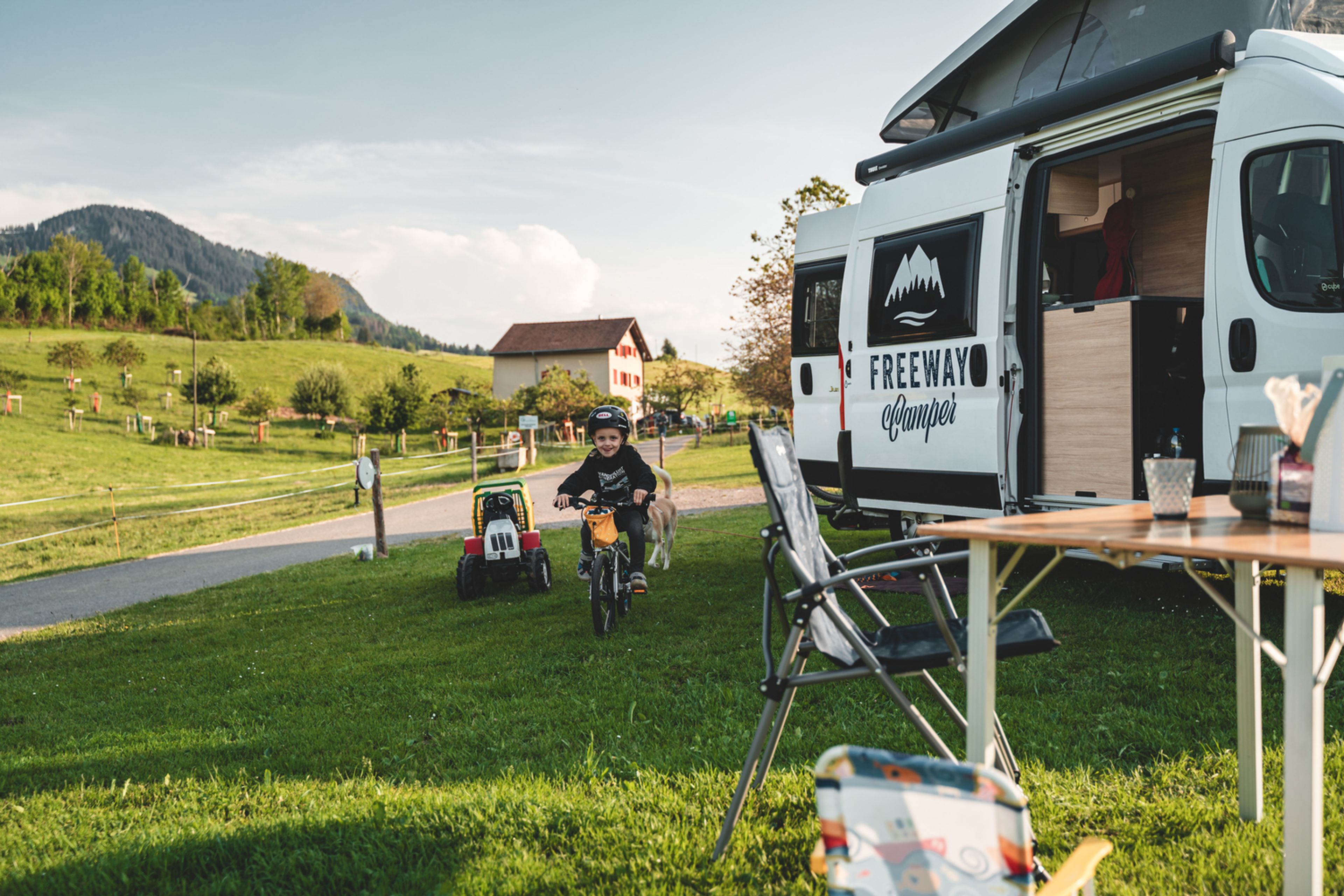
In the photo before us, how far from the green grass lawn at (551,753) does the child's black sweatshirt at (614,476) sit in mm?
914

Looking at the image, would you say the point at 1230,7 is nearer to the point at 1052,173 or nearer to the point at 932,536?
the point at 1052,173

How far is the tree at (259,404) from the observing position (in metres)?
38.3

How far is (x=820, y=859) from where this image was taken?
1646 mm

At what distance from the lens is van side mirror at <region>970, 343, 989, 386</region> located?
5.58 m

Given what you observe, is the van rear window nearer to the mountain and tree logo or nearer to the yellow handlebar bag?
the mountain and tree logo

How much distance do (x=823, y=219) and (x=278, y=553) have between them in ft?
27.2

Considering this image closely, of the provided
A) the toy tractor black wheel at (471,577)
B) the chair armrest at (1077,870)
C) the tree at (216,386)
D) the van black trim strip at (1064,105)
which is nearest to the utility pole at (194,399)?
the tree at (216,386)

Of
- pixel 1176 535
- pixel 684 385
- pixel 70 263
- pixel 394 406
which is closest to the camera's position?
pixel 1176 535

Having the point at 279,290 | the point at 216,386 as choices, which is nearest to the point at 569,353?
the point at 216,386

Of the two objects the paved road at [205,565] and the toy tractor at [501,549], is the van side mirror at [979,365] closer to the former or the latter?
the toy tractor at [501,549]

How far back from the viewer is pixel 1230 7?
546 centimetres

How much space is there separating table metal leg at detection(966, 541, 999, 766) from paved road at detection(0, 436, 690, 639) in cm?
788

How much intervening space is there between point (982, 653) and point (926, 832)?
69 centimetres

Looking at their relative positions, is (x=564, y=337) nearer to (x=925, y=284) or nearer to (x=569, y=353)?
(x=569, y=353)
